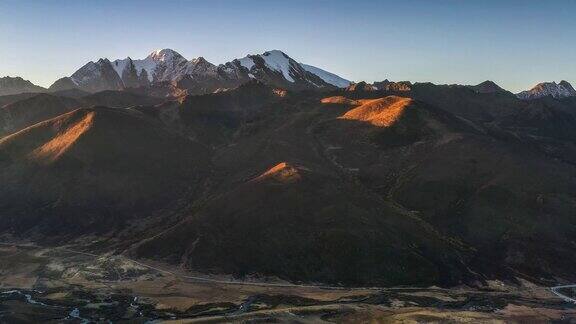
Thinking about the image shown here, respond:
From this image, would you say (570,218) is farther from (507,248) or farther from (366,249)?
(366,249)

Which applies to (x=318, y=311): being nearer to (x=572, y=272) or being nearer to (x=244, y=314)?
(x=244, y=314)

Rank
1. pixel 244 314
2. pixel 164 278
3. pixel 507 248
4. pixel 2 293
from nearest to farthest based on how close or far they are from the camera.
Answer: pixel 244 314
pixel 2 293
pixel 164 278
pixel 507 248

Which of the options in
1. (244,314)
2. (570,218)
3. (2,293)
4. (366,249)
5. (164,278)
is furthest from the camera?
(570,218)

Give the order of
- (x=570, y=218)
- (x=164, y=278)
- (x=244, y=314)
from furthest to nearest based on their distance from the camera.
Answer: (x=570, y=218), (x=164, y=278), (x=244, y=314)

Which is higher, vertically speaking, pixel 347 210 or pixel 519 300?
pixel 347 210

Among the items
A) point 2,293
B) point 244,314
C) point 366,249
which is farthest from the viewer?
point 366,249

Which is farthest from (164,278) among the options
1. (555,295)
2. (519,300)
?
(555,295)

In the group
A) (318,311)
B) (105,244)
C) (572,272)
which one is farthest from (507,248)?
(105,244)

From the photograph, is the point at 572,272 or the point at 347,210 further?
the point at 347,210

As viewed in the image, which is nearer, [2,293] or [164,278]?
[2,293]
